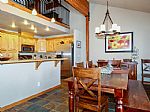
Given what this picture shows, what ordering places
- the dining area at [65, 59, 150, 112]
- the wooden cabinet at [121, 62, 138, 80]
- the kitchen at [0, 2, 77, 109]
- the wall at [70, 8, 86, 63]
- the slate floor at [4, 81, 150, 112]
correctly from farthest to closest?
the wall at [70, 8, 86, 63] → the wooden cabinet at [121, 62, 138, 80] → the kitchen at [0, 2, 77, 109] → the slate floor at [4, 81, 150, 112] → the dining area at [65, 59, 150, 112]

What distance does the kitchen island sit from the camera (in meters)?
2.73

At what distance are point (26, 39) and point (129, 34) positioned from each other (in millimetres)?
4922

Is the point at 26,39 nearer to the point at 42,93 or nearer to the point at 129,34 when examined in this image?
the point at 42,93

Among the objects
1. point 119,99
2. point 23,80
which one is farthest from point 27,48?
point 119,99

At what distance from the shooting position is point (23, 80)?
10.4 feet

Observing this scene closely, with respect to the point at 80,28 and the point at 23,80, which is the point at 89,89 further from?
the point at 80,28

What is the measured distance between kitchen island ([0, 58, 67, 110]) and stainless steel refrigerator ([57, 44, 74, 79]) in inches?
74.6

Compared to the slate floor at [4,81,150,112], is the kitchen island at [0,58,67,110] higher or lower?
higher

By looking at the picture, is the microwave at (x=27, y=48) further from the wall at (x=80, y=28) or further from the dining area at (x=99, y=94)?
the dining area at (x=99, y=94)

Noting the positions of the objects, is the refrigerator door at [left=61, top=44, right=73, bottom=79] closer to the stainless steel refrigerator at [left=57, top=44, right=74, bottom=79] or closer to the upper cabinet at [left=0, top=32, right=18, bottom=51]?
the stainless steel refrigerator at [left=57, top=44, right=74, bottom=79]

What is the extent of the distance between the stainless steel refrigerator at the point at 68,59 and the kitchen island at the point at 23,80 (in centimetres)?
190

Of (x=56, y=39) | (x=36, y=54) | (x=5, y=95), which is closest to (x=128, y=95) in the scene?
(x=5, y=95)

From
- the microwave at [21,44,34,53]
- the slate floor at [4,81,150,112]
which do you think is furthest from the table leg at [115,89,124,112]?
the microwave at [21,44,34,53]

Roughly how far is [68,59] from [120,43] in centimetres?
256
